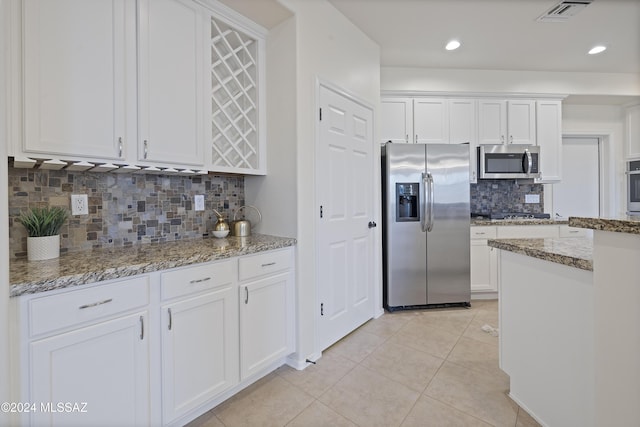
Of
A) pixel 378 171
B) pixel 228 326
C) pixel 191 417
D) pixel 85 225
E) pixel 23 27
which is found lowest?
pixel 191 417

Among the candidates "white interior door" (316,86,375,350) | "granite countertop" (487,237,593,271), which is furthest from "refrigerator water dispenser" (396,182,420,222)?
"granite countertop" (487,237,593,271)

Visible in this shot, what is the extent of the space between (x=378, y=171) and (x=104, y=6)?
2.25 m

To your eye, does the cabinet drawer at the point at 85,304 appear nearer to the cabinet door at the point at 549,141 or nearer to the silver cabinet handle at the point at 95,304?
the silver cabinet handle at the point at 95,304

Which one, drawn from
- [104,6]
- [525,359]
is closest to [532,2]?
[525,359]

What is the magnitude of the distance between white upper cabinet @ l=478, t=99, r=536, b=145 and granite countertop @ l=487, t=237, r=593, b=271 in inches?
90.6

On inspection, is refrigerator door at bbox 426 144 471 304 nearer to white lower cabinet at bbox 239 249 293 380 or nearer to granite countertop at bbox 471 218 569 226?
granite countertop at bbox 471 218 569 226

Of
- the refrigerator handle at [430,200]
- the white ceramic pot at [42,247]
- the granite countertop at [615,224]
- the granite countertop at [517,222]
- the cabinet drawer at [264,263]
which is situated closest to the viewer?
the granite countertop at [615,224]

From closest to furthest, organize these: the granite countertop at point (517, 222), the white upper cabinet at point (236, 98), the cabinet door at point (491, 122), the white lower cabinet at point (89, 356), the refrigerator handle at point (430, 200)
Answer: the white lower cabinet at point (89, 356) → the white upper cabinet at point (236, 98) → the refrigerator handle at point (430, 200) → the granite countertop at point (517, 222) → the cabinet door at point (491, 122)

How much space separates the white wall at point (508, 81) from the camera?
3484 mm

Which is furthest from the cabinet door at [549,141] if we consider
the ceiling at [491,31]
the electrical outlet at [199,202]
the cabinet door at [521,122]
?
the electrical outlet at [199,202]

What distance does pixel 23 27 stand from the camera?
1.21 m

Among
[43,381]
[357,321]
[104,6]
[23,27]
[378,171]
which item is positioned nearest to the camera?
[43,381]

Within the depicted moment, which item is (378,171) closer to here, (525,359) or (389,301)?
(389,301)

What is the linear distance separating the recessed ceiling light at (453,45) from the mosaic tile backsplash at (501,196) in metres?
1.70
